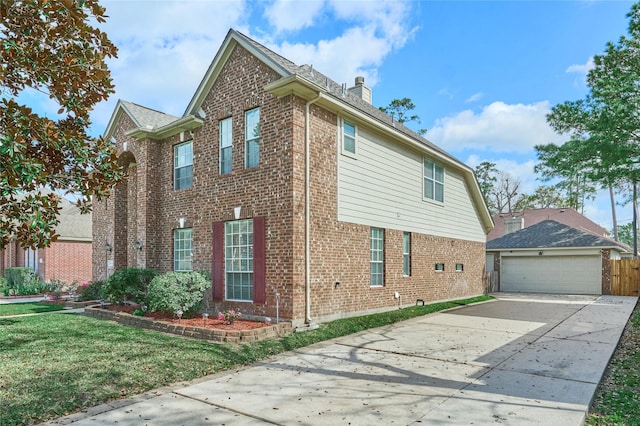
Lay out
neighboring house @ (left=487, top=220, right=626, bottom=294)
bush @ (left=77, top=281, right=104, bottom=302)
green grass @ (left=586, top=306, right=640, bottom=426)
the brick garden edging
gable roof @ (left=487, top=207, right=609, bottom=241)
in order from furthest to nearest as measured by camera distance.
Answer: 1. gable roof @ (left=487, top=207, right=609, bottom=241)
2. neighboring house @ (left=487, top=220, right=626, bottom=294)
3. bush @ (left=77, top=281, right=104, bottom=302)
4. the brick garden edging
5. green grass @ (left=586, top=306, right=640, bottom=426)

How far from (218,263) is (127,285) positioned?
3271 mm

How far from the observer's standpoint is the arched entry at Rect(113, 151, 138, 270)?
15.0m

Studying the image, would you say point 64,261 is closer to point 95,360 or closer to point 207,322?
point 207,322

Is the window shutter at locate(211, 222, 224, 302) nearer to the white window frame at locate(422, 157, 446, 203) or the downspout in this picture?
the downspout

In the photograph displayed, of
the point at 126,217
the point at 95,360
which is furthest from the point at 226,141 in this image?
the point at 126,217

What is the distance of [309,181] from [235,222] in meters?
2.44

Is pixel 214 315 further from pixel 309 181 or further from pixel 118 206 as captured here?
pixel 118 206

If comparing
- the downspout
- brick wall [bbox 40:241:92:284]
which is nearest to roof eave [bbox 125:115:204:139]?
the downspout

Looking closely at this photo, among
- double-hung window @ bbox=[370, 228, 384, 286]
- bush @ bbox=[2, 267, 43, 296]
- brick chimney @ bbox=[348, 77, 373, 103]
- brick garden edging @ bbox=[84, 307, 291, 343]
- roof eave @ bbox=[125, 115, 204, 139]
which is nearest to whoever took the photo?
brick garden edging @ bbox=[84, 307, 291, 343]

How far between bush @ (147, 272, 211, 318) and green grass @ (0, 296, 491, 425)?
90 cm

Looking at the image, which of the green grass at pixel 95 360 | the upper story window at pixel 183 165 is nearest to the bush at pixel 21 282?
the green grass at pixel 95 360

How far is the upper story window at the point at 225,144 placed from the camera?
1127cm

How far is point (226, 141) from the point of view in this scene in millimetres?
11391

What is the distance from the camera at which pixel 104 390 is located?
5.20m
